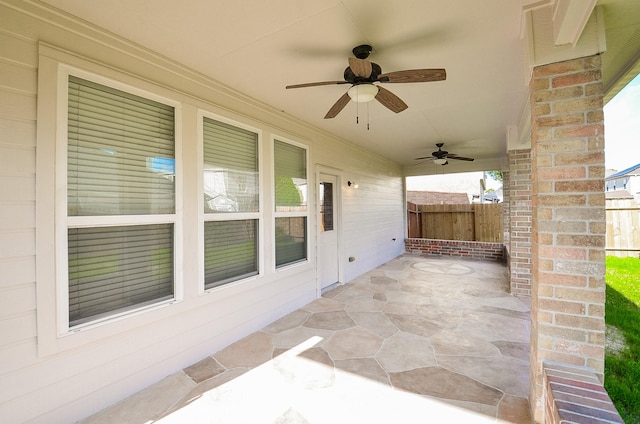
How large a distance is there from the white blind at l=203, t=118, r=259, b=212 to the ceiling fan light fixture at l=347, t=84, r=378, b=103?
4.73ft

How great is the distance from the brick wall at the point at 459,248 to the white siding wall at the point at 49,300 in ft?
20.1

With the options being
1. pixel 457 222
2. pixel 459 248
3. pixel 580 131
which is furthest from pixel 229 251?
pixel 457 222

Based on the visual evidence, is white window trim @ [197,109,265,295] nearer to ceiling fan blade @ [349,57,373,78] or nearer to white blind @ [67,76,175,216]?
white blind @ [67,76,175,216]

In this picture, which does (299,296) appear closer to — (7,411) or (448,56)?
(7,411)

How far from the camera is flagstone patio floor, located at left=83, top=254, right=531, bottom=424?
6.40 ft

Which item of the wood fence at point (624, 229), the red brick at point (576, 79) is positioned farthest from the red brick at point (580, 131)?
the wood fence at point (624, 229)

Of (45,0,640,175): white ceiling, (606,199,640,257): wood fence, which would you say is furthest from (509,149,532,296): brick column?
(606,199,640,257): wood fence

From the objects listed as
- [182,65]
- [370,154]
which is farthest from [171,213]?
[370,154]

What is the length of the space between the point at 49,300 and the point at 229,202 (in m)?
1.64

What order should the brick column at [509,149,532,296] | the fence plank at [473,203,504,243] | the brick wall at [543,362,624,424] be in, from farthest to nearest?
1. the fence plank at [473,203,504,243]
2. the brick column at [509,149,532,296]
3. the brick wall at [543,362,624,424]

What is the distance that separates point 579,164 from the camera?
62.6 inches

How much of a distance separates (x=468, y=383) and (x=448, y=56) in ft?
9.33

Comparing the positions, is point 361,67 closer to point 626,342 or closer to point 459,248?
point 626,342

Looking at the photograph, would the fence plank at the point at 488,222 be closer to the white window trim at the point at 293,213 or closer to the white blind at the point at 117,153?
the white window trim at the point at 293,213
